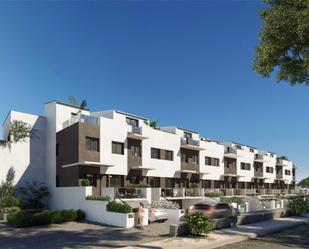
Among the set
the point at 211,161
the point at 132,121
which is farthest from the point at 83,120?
the point at 211,161

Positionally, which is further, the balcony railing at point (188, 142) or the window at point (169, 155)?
the balcony railing at point (188, 142)

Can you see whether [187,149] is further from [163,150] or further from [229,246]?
[229,246]

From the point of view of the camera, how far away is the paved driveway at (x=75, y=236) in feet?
54.5

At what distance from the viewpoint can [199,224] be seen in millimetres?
16938

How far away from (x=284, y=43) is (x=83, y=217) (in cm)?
1812

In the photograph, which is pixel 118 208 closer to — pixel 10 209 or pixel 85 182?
pixel 85 182

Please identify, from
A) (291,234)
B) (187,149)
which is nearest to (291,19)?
(291,234)

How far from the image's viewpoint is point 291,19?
43.2ft

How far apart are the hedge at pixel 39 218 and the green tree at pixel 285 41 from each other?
15.9 m

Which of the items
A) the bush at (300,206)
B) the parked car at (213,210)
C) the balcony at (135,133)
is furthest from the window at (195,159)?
the bush at (300,206)

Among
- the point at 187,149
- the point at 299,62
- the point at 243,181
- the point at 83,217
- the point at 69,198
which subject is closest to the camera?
the point at 299,62

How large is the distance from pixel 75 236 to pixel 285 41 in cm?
1348

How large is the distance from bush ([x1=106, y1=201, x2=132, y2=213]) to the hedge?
275cm

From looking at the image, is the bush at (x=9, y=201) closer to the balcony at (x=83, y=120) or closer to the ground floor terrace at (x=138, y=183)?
the ground floor terrace at (x=138, y=183)
